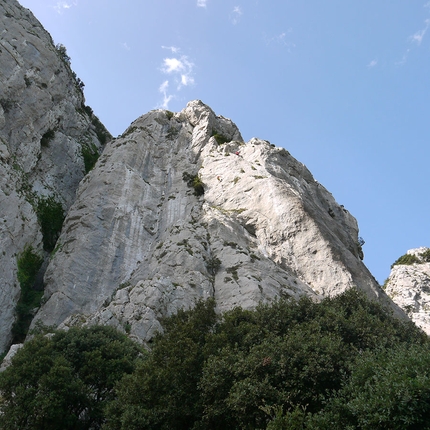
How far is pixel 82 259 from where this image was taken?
33625 millimetres

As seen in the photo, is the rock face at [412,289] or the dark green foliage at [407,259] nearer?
the rock face at [412,289]

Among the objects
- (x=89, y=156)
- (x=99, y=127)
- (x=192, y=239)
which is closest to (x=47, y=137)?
(x=89, y=156)

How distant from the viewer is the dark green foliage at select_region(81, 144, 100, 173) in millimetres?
49800

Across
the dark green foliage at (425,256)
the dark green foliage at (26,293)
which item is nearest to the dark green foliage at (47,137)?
the dark green foliage at (26,293)

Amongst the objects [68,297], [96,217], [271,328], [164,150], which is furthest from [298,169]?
Answer: [271,328]

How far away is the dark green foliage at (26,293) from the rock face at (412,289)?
3618cm

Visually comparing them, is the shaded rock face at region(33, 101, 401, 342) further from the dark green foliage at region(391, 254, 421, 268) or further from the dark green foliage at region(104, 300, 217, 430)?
the dark green foliage at region(391, 254, 421, 268)

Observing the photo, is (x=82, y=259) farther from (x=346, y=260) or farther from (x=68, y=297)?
(x=346, y=260)

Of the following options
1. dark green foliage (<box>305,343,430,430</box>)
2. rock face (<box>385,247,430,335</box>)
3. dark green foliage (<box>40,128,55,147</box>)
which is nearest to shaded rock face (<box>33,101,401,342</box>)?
dark green foliage (<box>40,128,55,147</box>)

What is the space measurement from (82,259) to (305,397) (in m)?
23.3

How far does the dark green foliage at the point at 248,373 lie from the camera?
14250 millimetres

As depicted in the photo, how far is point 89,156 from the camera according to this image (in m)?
50.9

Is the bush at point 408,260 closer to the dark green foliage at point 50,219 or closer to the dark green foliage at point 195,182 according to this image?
the dark green foliage at point 195,182

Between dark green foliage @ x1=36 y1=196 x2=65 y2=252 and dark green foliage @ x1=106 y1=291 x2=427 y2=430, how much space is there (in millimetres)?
21605
